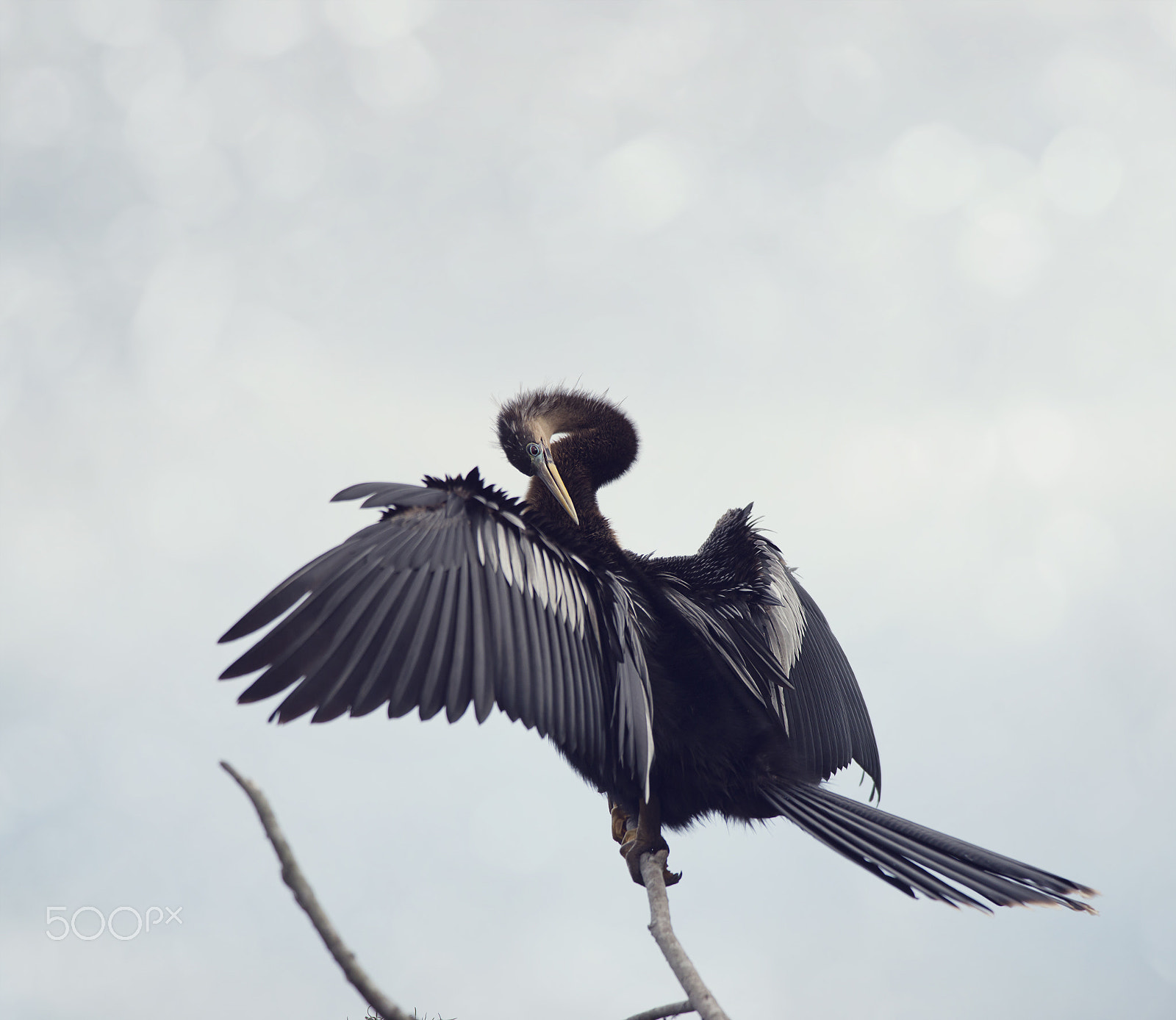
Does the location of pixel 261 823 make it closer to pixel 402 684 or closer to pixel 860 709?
pixel 402 684

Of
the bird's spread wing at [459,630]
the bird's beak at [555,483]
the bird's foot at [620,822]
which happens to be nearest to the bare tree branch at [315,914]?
the bird's spread wing at [459,630]

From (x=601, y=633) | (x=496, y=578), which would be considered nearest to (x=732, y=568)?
(x=601, y=633)

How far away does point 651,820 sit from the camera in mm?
3367

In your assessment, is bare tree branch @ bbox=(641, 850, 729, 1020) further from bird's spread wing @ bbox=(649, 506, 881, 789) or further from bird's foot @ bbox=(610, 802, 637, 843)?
bird's spread wing @ bbox=(649, 506, 881, 789)

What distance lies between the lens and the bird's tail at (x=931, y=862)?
9.17 feet

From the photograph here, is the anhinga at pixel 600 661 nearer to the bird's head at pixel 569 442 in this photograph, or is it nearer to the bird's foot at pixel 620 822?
the bird's foot at pixel 620 822

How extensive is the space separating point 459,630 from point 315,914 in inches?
45.1

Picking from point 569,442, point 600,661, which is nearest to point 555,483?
point 569,442

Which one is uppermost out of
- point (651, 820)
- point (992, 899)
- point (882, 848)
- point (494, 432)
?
point (494, 432)

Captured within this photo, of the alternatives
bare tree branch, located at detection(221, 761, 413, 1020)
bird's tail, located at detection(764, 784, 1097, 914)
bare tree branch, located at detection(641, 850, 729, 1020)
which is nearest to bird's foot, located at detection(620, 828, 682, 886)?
bare tree branch, located at detection(641, 850, 729, 1020)

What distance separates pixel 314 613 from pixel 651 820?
4.34 feet

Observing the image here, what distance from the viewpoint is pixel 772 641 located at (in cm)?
357

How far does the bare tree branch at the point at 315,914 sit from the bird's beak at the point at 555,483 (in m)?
2.46

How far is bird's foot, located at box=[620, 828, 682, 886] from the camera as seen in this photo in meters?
3.37
